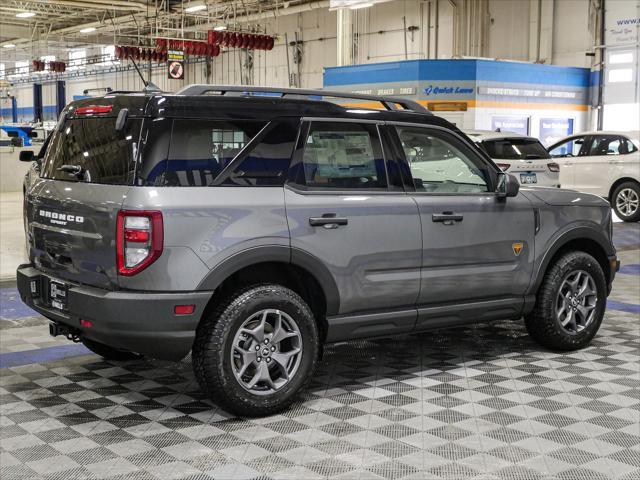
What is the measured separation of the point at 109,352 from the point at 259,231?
68.7 inches

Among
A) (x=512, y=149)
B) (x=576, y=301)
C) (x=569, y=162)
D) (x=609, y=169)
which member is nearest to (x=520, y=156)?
(x=512, y=149)

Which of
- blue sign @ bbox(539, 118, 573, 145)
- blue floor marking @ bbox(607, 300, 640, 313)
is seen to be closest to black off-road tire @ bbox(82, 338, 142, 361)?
blue floor marking @ bbox(607, 300, 640, 313)

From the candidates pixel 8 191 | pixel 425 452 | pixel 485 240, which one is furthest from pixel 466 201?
pixel 8 191

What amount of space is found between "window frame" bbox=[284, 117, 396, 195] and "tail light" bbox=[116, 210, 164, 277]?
84 cm

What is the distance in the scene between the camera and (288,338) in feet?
15.7

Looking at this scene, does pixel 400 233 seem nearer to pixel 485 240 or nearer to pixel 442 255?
pixel 442 255

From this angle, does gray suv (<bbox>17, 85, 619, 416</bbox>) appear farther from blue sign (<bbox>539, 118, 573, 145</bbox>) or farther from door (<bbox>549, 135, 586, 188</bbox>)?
blue sign (<bbox>539, 118, 573, 145</bbox>)

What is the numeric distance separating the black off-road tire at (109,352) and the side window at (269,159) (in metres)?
1.72

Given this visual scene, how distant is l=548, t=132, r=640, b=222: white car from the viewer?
15.7 meters

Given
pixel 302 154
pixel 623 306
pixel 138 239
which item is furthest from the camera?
pixel 623 306

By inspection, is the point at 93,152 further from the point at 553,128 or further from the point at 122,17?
the point at 122,17

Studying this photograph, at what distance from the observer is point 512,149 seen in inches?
568

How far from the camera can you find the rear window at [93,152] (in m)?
4.45

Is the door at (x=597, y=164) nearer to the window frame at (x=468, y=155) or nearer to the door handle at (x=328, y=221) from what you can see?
the window frame at (x=468, y=155)
